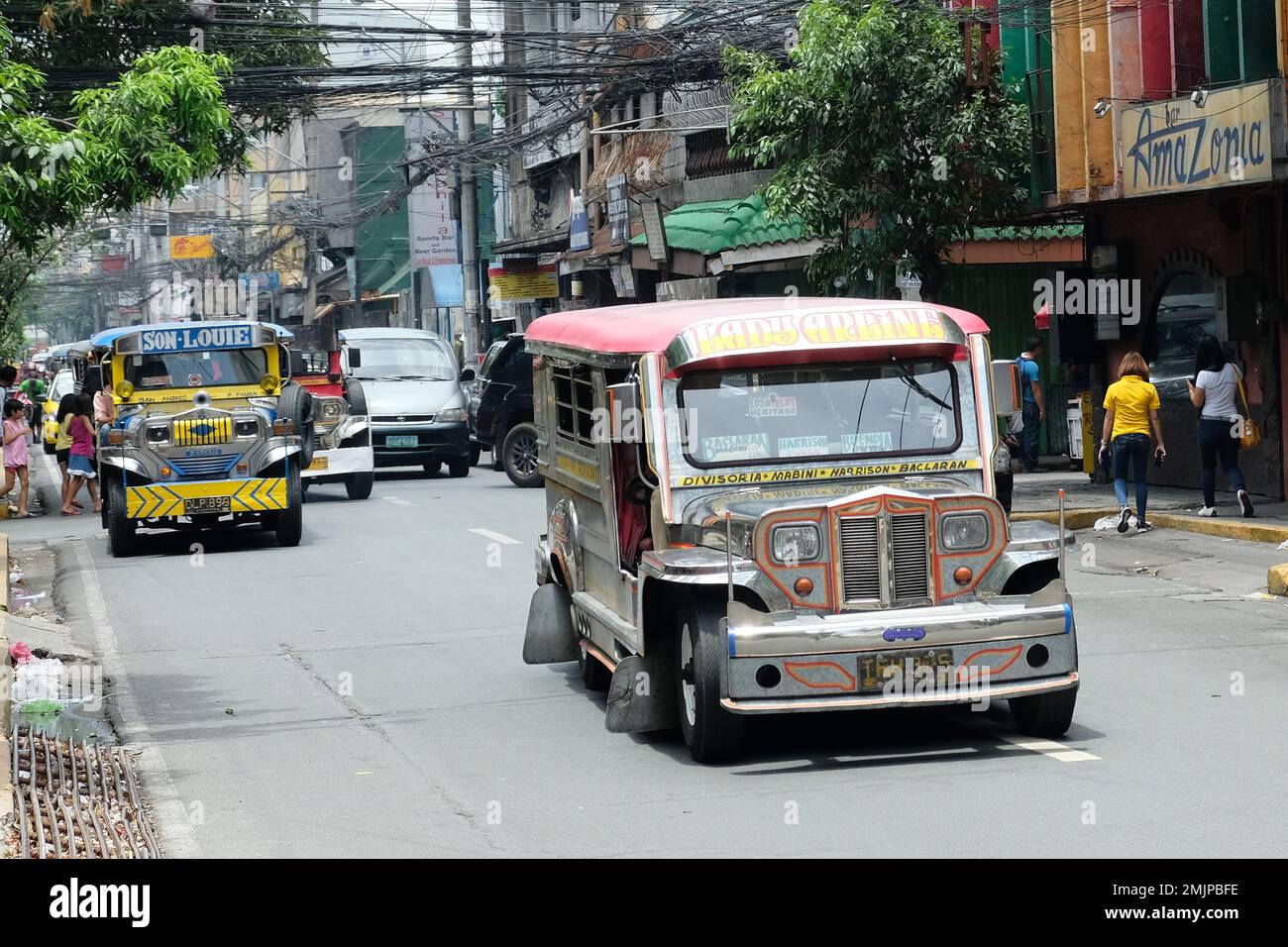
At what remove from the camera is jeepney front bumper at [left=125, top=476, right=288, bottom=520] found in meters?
18.3

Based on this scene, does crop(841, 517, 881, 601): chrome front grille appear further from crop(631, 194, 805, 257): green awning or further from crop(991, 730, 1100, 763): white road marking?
crop(631, 194, 805, 257): green awning

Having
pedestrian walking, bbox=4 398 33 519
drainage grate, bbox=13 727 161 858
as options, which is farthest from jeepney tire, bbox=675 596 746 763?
pedestrian walking, bbox=4 398 33 519

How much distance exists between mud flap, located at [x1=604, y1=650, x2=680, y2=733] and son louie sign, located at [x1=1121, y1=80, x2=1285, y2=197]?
988 centimetres

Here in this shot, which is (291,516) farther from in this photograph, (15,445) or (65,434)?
A: (65,434)

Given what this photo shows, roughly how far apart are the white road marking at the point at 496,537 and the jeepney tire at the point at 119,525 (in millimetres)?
3744

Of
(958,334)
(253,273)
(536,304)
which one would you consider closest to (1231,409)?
(958,334)

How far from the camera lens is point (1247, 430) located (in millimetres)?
17141

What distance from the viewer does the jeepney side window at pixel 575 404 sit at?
9.72 metres

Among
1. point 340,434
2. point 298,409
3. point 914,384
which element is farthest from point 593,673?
point 340,434

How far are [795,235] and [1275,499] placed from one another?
1006cm

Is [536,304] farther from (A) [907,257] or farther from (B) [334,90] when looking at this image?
(A) [907,257]

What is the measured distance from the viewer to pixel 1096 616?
1266 cm

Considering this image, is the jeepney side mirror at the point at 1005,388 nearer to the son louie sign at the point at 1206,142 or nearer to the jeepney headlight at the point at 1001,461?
the jeepney headlight at the point at 1001,461

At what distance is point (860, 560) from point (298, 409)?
481 inches
